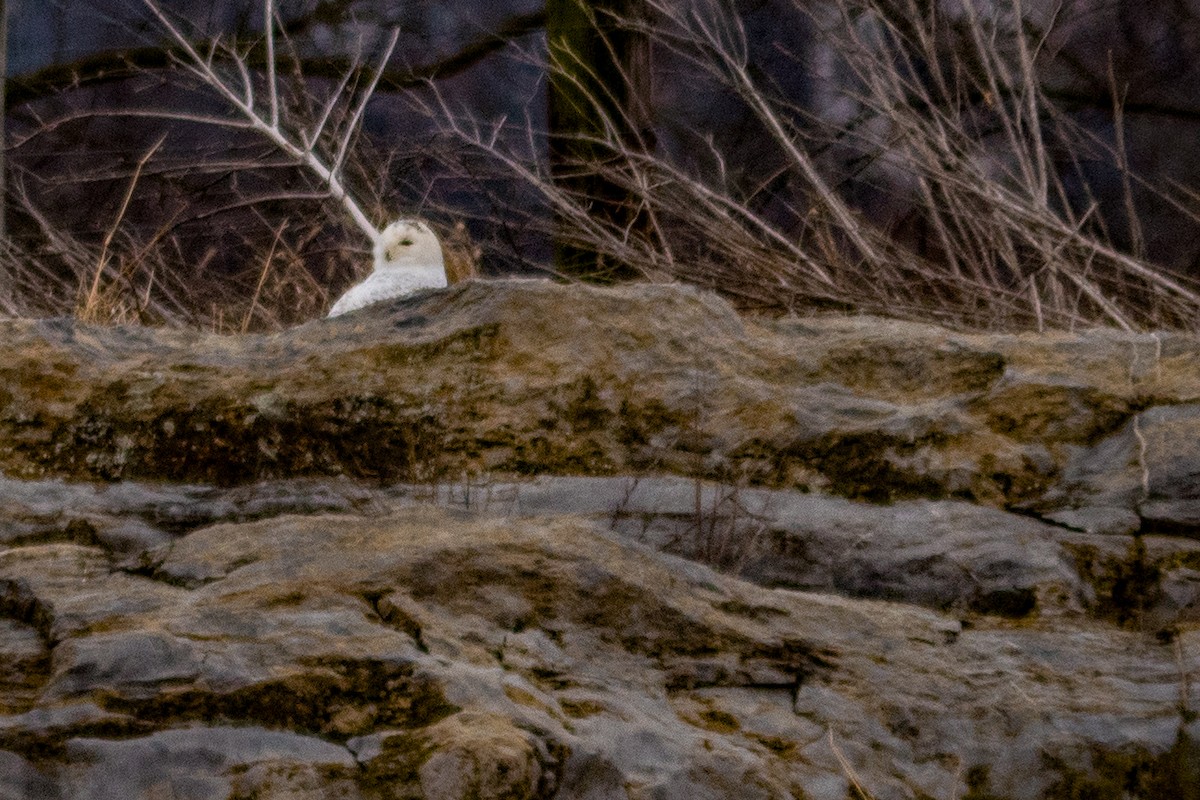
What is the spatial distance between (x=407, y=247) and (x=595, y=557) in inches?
61.8

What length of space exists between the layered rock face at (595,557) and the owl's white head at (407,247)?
681mm

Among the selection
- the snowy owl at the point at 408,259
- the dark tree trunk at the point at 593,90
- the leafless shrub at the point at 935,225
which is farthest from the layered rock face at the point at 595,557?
the dark tree trunk at the point at 593,90

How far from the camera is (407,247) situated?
11.0ft

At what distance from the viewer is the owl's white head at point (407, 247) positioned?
3.35 meters

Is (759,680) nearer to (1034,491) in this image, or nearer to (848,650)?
(848,650)

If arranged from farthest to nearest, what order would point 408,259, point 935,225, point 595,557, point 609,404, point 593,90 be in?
point 593,90 < point 935,225 < point 408,259 < point 609,404 < point 595,557

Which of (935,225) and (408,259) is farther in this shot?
(935,225)

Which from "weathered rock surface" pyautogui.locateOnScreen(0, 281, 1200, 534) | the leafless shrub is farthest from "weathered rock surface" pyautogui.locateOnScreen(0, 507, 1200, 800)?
the leafless shrub

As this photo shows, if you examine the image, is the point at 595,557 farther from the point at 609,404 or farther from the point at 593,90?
the point at 593,90

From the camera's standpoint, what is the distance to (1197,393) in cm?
240

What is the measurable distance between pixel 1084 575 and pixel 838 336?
0.66m

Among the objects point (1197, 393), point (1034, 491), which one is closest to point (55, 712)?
point (1034, 491)

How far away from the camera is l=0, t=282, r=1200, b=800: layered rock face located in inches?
64.6

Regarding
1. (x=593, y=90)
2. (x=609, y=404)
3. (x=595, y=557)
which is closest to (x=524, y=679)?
(x=595, y=557)
